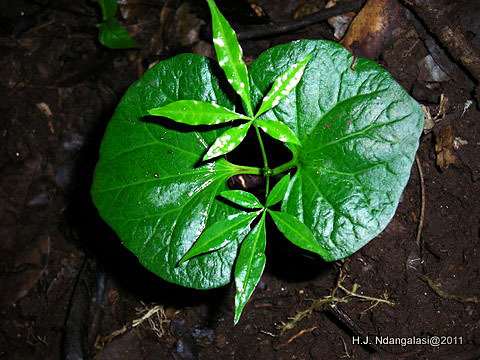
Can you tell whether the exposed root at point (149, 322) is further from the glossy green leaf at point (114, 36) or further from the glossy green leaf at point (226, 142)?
the glossy green leaf at point (114, 36)

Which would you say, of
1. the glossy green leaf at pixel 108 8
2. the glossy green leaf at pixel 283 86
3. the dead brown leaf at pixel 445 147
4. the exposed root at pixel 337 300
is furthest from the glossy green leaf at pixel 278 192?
the glossy green leaf at pixel 108 8

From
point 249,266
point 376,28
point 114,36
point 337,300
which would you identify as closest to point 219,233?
point 249,266

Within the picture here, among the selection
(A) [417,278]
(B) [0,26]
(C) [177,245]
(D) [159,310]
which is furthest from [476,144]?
(B) [0,26]

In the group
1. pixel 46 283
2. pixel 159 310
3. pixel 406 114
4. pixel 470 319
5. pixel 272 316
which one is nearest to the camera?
pixel 406 114

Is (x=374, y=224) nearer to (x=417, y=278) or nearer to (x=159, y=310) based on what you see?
(x=417, y=278)

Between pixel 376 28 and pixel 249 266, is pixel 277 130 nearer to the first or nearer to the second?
pixel 249 266

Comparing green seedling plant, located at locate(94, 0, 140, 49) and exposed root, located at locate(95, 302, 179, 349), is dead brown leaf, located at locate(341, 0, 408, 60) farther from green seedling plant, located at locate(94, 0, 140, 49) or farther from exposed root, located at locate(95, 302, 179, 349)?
exposed root, located at locate(95, 302, 179, 349)
